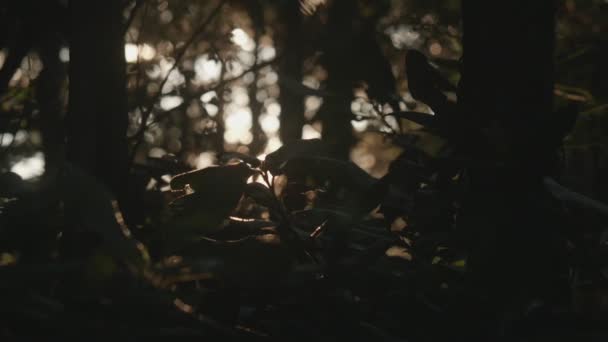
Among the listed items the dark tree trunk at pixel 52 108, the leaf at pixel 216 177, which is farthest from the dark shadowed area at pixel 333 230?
the dark tree trunk at pixel 52 108

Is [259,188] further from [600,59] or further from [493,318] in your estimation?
[600,59]

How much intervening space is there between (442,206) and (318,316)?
0.33 m

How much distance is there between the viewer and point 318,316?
3.56 ft

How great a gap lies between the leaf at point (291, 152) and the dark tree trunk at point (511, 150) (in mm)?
332

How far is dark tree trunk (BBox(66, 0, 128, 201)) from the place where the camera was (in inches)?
62.0

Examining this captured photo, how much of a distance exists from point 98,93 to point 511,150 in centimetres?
113

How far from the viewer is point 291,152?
1233mm

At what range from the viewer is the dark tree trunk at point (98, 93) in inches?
62.0

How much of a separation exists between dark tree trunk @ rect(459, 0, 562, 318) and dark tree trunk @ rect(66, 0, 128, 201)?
977mm

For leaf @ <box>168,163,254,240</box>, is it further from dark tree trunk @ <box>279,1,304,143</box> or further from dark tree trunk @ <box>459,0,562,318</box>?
dark tree trunk @ <box>279,1,304,143</box>

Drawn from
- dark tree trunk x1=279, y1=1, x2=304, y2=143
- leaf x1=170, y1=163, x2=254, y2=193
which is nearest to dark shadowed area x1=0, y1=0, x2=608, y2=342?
leaf x1=170, y1=163, x2=254, y2=193

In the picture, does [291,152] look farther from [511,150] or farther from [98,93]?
[98,93]

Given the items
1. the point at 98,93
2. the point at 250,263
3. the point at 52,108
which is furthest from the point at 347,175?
the point at 52,108

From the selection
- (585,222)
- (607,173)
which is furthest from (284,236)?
(607,173)
